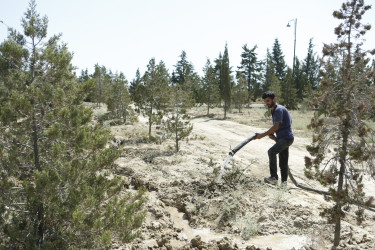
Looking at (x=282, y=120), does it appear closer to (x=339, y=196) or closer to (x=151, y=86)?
(x=339, y=196)

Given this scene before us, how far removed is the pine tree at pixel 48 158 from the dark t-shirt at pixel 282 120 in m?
3.65

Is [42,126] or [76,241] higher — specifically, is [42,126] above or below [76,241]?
above

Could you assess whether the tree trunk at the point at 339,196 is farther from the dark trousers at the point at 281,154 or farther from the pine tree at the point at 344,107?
the dark trousers at the point at 281,154

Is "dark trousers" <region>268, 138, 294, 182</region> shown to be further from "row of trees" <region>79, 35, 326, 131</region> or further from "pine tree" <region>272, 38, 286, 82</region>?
"pine tree" <region>272, 38, 286, 82</region>

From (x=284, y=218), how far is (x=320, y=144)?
173 centimetres

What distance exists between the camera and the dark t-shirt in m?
6.12

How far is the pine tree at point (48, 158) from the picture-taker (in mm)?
3561

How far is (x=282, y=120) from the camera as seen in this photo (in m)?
6.21

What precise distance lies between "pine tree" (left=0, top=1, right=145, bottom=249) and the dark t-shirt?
365 cm

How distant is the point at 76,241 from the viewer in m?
3.71

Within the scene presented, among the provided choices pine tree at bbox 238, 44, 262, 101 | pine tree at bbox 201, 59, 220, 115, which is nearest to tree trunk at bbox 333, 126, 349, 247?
pine tree at bbox 201, 59, 220, 115

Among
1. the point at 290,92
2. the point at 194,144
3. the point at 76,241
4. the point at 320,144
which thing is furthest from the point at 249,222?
the point at 290,92

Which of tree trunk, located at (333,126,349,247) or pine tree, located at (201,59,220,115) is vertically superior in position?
pine tree, located at (201,59,220,115)

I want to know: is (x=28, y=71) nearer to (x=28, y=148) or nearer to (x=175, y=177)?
(x=28, y=148)
